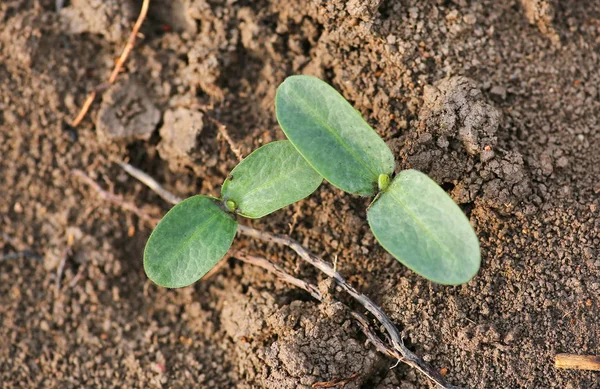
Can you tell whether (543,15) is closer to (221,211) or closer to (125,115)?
(221,211)

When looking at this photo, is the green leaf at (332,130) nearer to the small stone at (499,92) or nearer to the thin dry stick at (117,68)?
the small stone at (499,92)

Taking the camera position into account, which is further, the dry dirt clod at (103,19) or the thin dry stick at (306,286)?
the dry dirt clod at (103,19)

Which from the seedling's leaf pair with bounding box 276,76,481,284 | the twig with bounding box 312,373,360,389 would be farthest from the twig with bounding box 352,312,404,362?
the seedling's leaf pair with bounding box 276,76,481,284

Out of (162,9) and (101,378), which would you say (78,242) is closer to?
(101,378)

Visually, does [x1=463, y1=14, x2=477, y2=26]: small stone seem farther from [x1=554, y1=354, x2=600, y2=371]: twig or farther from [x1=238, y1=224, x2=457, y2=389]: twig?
[x1=554, y1=354, x2=600, y2=371]: twig

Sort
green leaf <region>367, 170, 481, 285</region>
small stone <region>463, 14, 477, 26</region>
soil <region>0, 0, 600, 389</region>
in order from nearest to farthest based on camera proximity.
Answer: green leaf <region>367, 170, 481, 285</region>, soil <region>0, 0, 600, 389</region>, small stone <region>463, 14, 477, 26</region>

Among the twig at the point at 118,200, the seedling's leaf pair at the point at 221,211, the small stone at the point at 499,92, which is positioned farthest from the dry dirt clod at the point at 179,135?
the small stone at the point at 499,92

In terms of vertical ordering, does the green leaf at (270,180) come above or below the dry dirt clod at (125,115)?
above

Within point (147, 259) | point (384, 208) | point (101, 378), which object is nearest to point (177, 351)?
point (101, 378)
